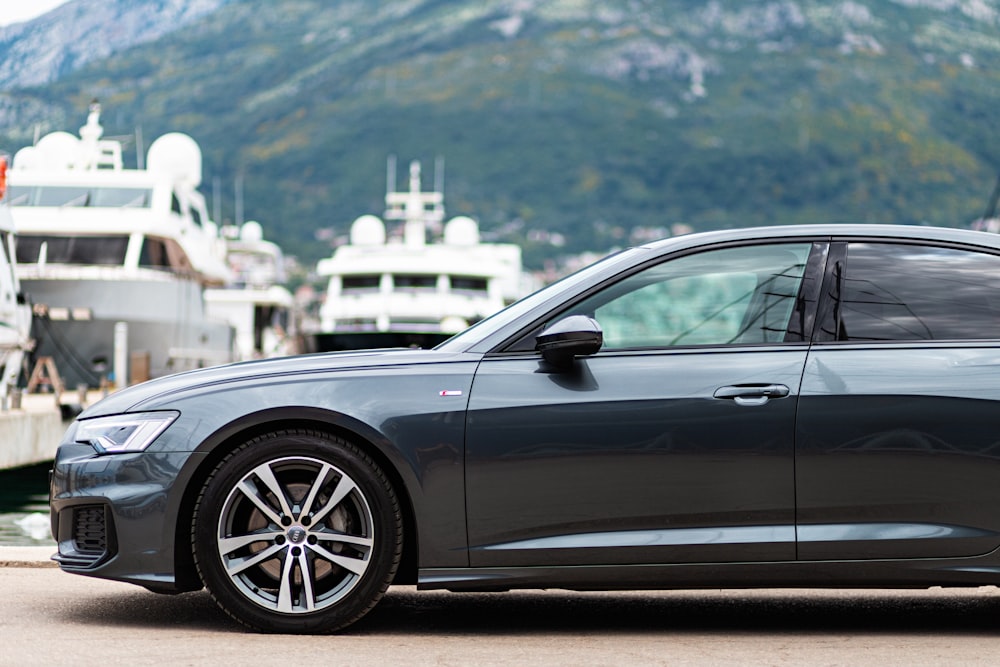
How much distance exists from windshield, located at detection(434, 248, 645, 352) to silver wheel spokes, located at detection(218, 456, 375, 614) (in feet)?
2.01

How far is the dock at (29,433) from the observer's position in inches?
750

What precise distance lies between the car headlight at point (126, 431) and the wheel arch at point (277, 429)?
0.17m

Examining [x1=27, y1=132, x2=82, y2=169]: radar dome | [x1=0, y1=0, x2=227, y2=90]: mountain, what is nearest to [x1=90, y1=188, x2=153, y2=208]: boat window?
[x1=27, y1=132, x2=82, y2=169]: radar dome

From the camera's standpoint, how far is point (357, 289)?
45.6m

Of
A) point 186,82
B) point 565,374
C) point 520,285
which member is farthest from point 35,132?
point 186,82

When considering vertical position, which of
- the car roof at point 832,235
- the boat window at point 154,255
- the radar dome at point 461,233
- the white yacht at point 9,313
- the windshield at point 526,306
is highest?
the radar dome at point 461,233

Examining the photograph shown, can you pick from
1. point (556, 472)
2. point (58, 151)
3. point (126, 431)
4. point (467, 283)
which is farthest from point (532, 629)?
point (467, 283)

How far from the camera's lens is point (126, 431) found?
497 cm

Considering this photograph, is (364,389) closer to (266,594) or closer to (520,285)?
(266,594)

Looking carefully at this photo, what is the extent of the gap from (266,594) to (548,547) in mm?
935

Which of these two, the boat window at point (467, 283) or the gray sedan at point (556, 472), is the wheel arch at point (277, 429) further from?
the boat window at point (467, 283)

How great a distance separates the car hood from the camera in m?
5.01

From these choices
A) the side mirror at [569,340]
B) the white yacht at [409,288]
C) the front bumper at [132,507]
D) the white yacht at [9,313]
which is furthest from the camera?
the white yacht at [409,288]

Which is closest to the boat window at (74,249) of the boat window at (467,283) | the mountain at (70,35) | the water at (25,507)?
the boat window at (467,283)
